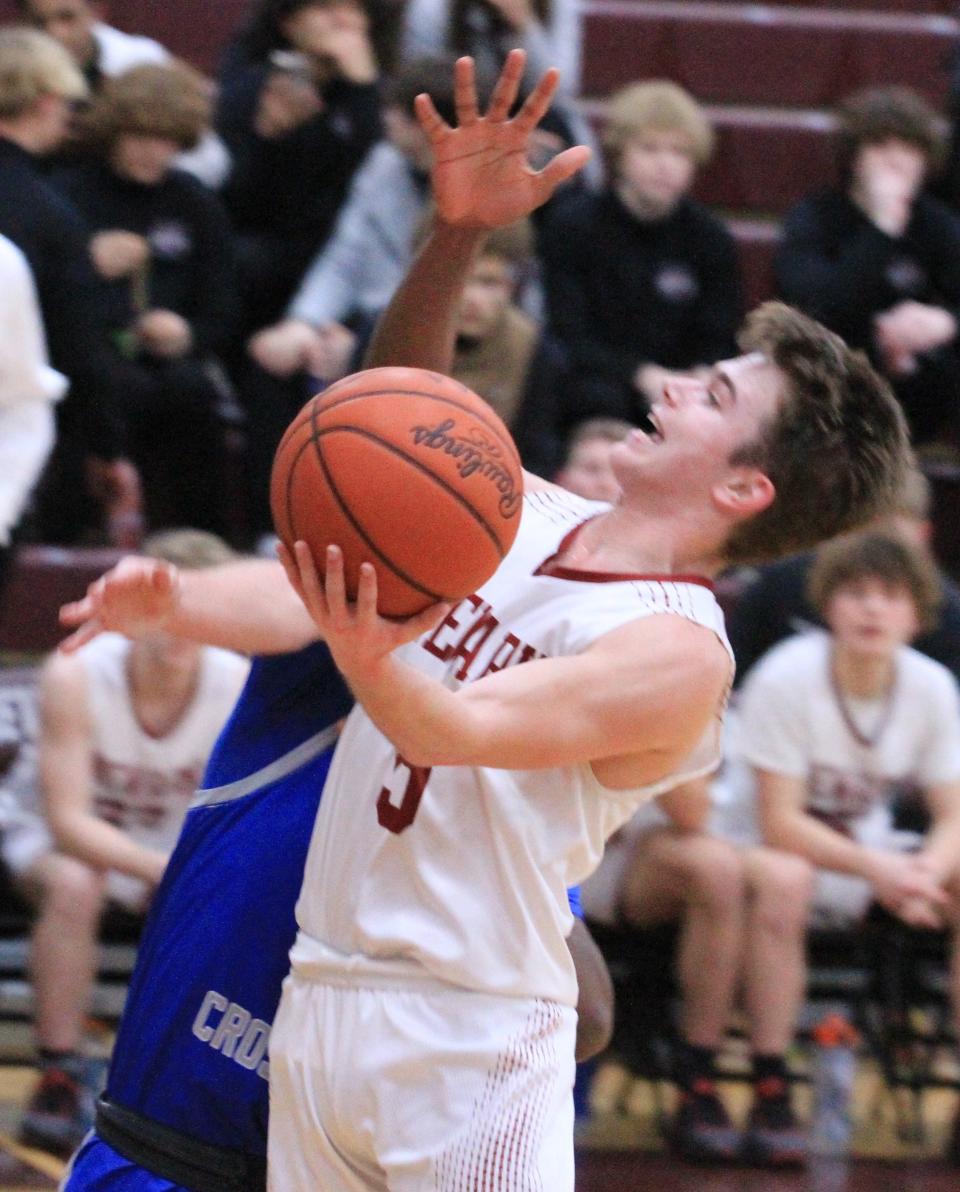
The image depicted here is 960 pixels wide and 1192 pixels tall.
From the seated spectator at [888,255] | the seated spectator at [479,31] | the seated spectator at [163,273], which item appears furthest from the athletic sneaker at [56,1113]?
the seated spectator at [479,31]

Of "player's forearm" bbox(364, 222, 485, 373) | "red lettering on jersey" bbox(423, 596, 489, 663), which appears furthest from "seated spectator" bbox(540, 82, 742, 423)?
"red lettering on jersey" bbox(423, 596, 489, 663)

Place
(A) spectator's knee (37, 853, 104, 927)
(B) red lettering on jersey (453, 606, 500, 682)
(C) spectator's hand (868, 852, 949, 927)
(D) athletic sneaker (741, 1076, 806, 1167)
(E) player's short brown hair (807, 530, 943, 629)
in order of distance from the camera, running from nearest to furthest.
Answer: (B) red lettering on jersey (453, 606, 500, 682)
(A) spectator's knee (37, 853, 104, 927)
(D) athletic sneaker (741, 1076, 806, 1167)
(C) spectator's hand (868, 852, 949, 927)
(E) player's short brown hair (807, 530, 943, 629)

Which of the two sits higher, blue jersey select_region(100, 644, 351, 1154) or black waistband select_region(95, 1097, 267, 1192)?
blue jersey select_region(100, 644, 351, 1154)

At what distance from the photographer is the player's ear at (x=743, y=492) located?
2561 mm

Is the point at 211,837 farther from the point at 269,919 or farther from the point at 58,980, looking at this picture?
the point at 58,980

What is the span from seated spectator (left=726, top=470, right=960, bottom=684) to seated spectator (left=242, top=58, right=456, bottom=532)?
131 cm

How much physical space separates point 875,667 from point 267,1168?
9.23 feet

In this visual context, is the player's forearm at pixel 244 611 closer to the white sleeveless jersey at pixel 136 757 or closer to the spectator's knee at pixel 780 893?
the white sleeveless jersey at pixel 136 757

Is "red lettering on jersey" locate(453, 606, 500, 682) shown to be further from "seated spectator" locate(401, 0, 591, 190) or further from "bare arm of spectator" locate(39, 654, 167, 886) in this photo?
"seated spectator" locate(401, 0, 591, 190)

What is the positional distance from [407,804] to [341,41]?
14.8ft

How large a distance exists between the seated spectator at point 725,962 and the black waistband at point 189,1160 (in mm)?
2311

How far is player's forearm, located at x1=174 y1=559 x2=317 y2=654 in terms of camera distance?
2543 millimetres

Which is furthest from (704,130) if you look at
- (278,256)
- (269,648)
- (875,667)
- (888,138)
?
(269,648)

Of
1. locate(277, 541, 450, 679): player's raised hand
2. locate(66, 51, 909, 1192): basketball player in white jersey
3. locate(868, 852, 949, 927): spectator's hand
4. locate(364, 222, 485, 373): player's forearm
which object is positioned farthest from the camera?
locate(868, 852, 949, 927): spectator's hand
